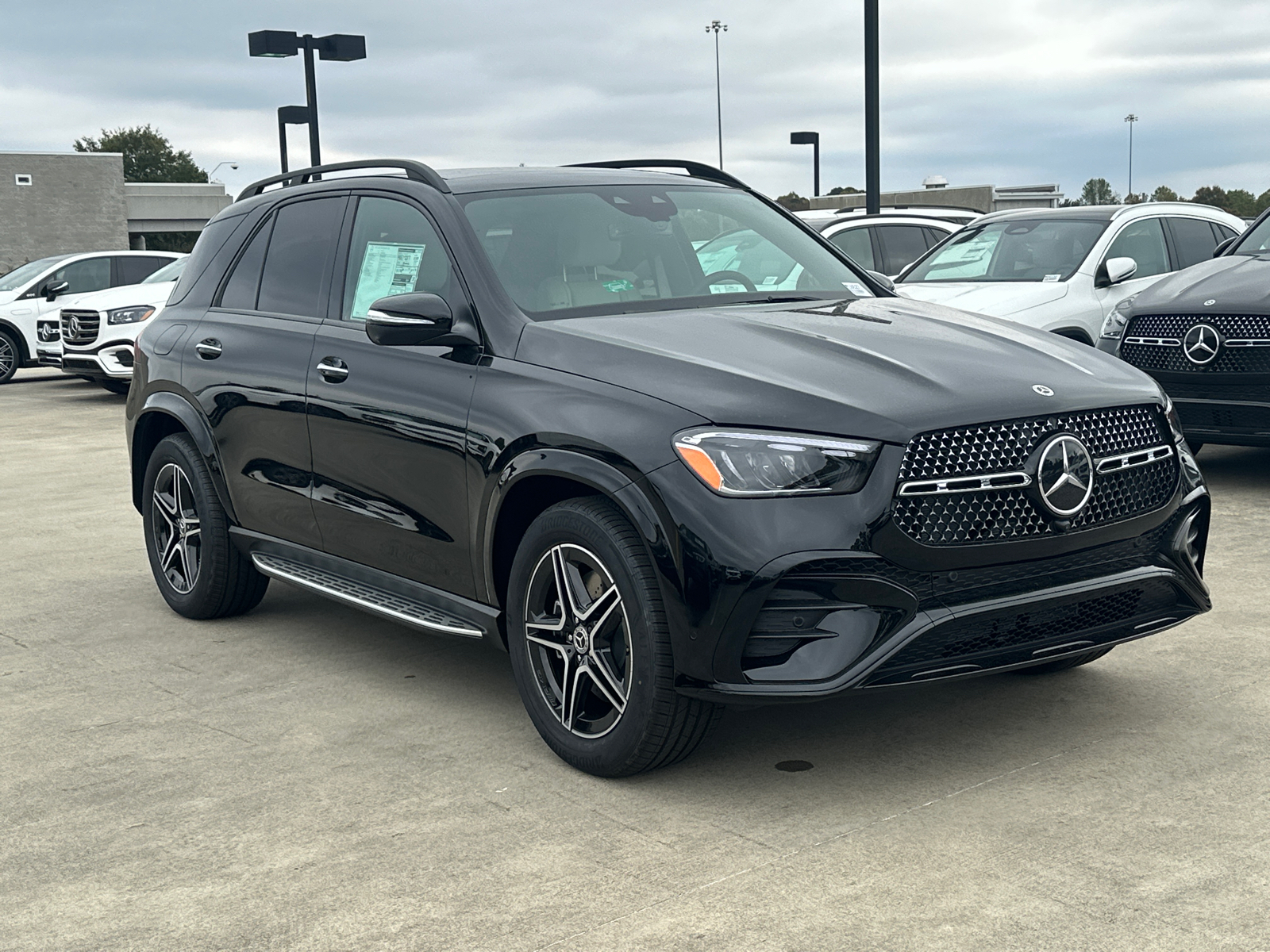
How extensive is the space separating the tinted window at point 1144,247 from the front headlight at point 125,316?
11.4 metres

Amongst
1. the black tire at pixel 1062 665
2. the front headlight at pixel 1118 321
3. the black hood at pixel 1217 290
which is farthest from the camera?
the front headlight at pixel 1118 321

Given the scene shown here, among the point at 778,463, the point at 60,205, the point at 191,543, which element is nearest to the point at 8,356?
the point at 191,543

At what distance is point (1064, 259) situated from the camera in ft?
36.4

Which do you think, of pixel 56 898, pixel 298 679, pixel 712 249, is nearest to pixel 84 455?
pixel 298 679

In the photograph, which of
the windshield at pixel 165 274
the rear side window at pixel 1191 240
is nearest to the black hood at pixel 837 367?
the rear side window at pixel 1191 240

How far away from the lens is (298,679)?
17.9 ft

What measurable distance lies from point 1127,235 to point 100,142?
123 meters

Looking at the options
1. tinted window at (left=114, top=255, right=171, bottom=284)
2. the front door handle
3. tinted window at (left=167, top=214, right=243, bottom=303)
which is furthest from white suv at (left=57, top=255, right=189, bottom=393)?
the front door handle

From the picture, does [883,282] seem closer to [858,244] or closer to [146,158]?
[858,244]

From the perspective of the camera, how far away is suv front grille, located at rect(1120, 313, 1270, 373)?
815 centimetres

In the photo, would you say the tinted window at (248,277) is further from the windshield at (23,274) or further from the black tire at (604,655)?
the windshield at (23,274)

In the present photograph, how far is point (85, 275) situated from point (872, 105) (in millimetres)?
11392

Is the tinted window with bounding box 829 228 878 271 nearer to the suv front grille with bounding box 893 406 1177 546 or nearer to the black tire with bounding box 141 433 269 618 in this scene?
the black tire with bounding box 141 433 269 618

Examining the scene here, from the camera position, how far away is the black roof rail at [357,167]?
17.1ft
